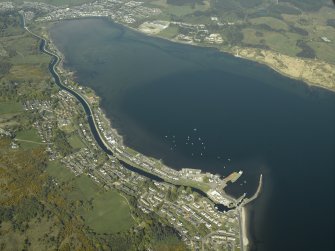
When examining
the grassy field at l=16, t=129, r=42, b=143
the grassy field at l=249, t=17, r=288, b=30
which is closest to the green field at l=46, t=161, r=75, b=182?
the grassy field at l=16, t=129, r=42, b=143

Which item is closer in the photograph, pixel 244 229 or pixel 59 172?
pixel 244 229

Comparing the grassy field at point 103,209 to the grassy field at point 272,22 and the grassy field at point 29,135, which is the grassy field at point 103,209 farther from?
the grassy field at point 272,22

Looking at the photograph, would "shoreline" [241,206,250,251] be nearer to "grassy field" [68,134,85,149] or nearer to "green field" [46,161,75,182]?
"green field" [46,161,75,182]

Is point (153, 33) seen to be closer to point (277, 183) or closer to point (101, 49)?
point (101, 49)

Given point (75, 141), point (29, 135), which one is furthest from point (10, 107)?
point (75, 141)

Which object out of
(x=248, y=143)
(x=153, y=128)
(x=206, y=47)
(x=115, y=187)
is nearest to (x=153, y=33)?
(x=206, y=47)

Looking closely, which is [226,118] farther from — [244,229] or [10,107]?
[10,107]
